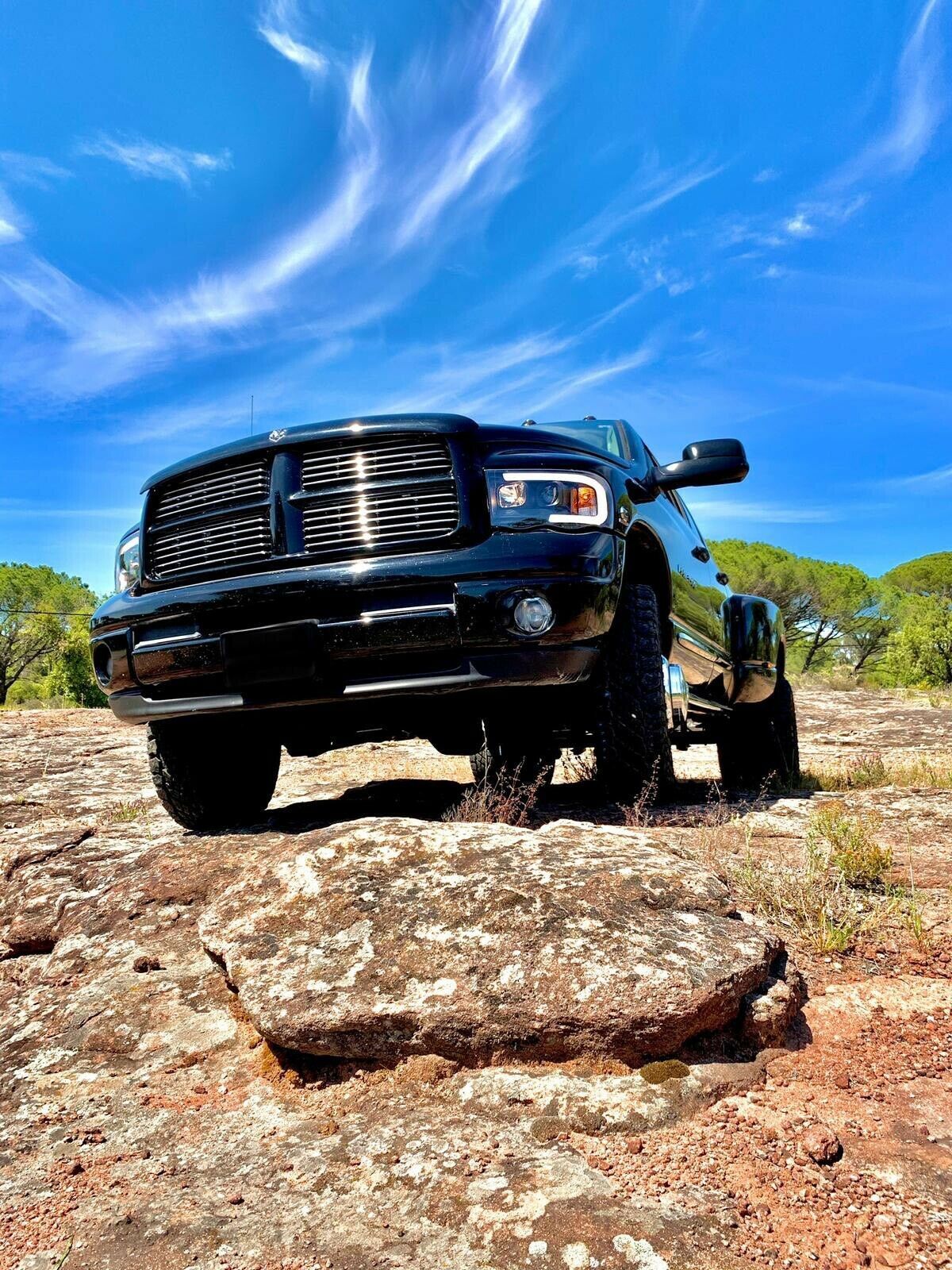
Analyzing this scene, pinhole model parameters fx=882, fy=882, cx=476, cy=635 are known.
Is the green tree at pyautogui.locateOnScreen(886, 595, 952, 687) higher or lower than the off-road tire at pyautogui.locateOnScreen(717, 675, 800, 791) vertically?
higher

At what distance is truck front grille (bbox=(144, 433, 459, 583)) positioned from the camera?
2928 millimetres

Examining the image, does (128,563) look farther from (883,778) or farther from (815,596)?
(815,596)

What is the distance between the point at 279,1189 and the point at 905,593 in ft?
138

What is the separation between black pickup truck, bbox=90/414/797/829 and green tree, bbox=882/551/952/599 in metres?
40.1

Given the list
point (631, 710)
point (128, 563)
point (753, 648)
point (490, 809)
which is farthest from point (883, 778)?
point (128, 563)

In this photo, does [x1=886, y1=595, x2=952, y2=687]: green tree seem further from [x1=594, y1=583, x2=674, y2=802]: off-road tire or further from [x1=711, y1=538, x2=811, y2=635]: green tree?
[x1=594, y1=583, x2=674, y2=802]: off-road tire

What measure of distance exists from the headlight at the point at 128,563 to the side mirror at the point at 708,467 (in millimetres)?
2356

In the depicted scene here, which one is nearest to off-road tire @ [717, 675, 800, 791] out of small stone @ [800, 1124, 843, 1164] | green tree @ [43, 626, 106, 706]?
small stone @ [800, 1124, 843, 1164]

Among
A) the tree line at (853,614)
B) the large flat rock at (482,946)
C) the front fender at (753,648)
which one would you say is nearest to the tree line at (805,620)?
the tree line at (853,614)

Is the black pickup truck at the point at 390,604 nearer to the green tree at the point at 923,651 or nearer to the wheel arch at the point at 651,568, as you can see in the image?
the wheel arch at the point at 651,568

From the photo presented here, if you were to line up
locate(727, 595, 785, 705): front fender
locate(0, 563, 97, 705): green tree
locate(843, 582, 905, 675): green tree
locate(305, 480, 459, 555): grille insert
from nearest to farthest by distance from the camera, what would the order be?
locate(305, 480, 459, 555): grille insert < locate(727, 595, 785, 705): front fender < locate(843, 582, 905, 675): green tree < locate(0, 563, 97, 705): green tree

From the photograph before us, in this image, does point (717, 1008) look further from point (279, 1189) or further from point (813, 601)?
point (813, 601)

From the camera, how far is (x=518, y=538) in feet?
9.36

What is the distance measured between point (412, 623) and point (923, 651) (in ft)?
111
